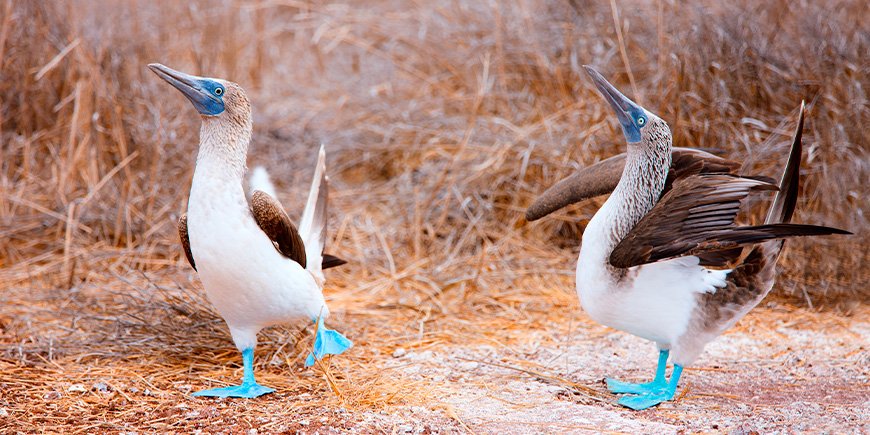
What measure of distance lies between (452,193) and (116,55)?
2.42 meters

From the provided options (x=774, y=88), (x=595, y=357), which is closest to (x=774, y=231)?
(x=595, y=357)

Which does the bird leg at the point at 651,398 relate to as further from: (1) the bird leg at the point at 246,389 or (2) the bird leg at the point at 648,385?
(1) the bird leg at the point at 246,389

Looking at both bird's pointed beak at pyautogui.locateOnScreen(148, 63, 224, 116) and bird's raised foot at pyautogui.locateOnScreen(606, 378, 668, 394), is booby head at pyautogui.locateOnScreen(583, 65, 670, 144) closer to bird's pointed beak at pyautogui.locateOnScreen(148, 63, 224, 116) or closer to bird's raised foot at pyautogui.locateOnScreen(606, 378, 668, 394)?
bird's raised foot at pyautogui.locateOnScreen(606, 378, 668, 394)

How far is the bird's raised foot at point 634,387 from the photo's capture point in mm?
3480

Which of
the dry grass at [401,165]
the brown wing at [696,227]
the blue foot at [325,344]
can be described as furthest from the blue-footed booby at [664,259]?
the blue foot at [325,344]

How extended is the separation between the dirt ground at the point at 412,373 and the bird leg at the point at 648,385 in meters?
0.05

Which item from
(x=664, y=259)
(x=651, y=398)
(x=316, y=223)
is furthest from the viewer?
(x=316, y=223)

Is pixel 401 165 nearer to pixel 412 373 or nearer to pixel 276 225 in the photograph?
pixel 412 373

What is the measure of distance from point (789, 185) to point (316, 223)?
2.03 m

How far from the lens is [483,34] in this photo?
6793 mm

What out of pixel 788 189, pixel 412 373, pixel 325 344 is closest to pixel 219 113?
pixel 325 344

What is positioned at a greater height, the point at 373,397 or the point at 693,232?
the point at 693,232

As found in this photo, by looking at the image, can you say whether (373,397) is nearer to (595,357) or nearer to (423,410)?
(423,410)

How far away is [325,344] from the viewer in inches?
141
